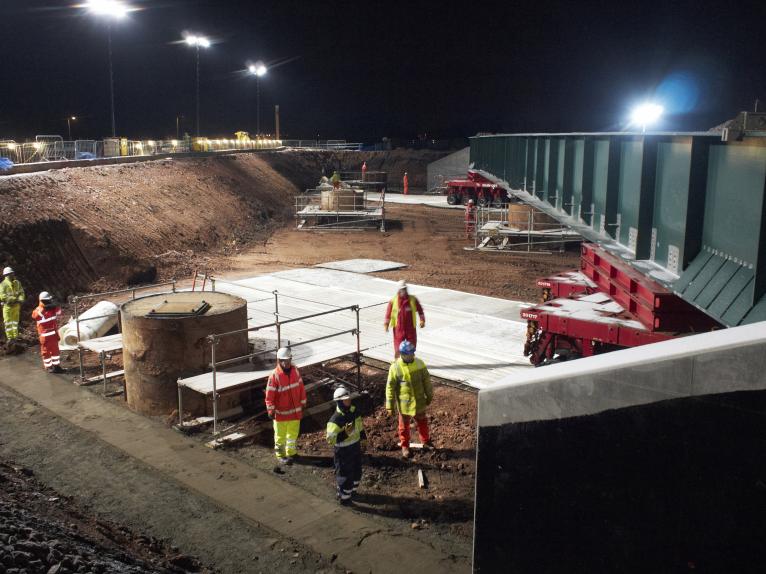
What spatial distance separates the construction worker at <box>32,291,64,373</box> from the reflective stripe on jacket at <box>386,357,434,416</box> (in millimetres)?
7257

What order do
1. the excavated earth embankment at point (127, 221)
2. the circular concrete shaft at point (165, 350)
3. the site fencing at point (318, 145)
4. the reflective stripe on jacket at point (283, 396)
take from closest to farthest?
1. the reflective stripe on jacket at point (283, 396)
2. the circular concrete shaft at point (165, 350)
3. the excavated earth embankment at point (127, 221)
4. the site fencing at point (318, 145)

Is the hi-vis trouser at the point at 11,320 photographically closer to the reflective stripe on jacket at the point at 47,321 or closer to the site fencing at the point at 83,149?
the reflective stripe on jacket at the point at 47,321

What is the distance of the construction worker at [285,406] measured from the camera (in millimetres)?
9016

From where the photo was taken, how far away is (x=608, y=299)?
1124cm

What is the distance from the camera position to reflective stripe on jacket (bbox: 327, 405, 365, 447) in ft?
26.2

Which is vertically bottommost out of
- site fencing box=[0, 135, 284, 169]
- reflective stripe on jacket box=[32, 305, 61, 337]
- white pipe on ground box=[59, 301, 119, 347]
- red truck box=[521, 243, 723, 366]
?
white pipe on ground box=[59, 301, 119, 347]

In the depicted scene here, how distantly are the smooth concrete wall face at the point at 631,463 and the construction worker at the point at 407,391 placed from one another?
4.19 metres

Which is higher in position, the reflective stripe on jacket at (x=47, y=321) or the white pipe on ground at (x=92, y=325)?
the reflective stripe on jacket at (x=47, y=321)

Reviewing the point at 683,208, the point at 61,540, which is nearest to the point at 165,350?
the point at 61,540

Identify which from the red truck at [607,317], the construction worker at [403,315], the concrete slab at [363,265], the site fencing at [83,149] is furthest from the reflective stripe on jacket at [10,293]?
the site fencing at [83,149]

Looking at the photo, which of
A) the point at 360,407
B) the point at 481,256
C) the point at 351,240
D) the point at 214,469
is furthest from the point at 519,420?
the point at 351,240

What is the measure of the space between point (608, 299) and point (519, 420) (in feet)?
23.3

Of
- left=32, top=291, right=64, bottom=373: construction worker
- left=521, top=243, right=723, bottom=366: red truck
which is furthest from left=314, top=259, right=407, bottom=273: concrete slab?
left=32, top=291, right=64, bottom=373: construction worker

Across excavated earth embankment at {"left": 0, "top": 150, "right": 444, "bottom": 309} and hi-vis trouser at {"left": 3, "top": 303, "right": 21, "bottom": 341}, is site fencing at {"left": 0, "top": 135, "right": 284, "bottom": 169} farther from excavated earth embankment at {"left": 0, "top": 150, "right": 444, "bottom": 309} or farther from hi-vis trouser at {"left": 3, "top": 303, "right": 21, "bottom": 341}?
hi-vis trouser at {"left": 3, "top": 303, "right": 21, "bottom": 341}
